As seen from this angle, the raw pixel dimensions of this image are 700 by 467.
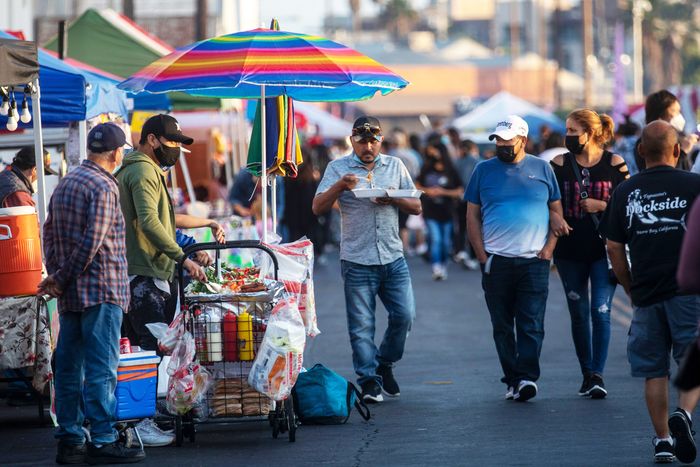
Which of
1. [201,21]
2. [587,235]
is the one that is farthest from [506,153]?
[201,21]

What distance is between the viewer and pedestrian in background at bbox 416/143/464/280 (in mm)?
21719

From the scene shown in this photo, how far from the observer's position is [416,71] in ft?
307

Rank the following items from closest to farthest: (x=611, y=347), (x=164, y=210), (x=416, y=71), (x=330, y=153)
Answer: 1. (x=164, y=210)
2. (x=611, y=347)
3. (x=330, y=153)
4. (x=416, y=71)

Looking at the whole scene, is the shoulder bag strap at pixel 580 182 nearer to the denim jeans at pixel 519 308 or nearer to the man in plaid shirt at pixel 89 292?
the denim jeans at pixel 519 308

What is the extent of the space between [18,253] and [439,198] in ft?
40.8

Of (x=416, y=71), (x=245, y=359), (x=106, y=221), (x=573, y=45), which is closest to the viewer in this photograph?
(x=106, y=221)

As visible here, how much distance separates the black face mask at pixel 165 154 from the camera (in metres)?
9.43

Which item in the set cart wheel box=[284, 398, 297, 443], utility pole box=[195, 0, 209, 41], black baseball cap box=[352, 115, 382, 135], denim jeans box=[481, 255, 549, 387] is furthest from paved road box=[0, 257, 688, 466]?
utility pole box=[195, 0, 209, 41]

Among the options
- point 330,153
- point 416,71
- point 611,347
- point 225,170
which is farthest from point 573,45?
point 611,347

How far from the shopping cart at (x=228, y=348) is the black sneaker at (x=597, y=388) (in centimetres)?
252

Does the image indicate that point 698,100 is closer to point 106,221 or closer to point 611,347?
point 611,347

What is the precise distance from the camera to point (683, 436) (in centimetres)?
760

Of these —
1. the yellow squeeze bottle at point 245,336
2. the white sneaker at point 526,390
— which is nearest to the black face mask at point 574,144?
the white sneaker at point 526,390

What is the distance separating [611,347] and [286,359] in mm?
5668
